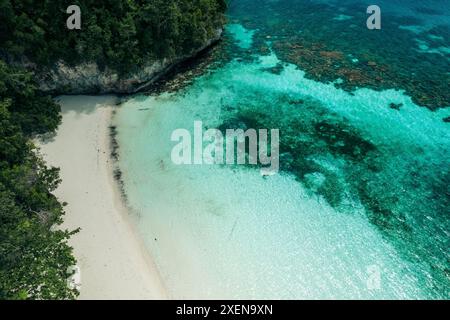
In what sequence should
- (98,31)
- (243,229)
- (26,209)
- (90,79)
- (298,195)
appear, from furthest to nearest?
(90,79) < (98,31) < (298,195) < (243,229) < (26,209)

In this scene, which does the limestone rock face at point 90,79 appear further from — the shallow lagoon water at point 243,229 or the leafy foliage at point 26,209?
the leafy foliage at point 26,209

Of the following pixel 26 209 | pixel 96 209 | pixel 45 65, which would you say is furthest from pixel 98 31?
pixel 26 209

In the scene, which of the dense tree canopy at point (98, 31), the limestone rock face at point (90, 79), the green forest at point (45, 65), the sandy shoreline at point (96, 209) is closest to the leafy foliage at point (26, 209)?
the green forest at point (45, 65)

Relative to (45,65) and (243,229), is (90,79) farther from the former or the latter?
(243,229)

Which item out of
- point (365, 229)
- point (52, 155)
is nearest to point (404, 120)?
point (365, 229)

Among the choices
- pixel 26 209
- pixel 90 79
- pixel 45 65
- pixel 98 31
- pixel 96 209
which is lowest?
pixel 96 209

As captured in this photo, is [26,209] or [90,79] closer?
[26,209]

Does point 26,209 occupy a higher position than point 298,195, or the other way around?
point 26,209

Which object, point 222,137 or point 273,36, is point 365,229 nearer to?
point 222,137
